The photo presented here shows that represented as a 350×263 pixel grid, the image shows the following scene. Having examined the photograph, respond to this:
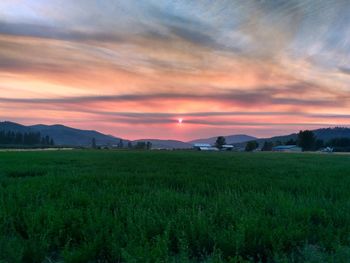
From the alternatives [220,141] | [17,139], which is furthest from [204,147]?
[17,139]

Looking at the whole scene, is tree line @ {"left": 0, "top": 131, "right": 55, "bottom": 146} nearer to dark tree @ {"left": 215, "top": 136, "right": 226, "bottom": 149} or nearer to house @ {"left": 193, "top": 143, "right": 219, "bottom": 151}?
house @ {"left": 193, "top": 143, "right": 219, "bottom": 151}

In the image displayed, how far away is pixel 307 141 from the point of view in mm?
153250

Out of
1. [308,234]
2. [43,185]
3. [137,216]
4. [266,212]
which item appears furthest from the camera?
[43,185]

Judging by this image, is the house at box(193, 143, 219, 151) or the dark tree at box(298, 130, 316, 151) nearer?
the house at box(193, 143, 219, 151)

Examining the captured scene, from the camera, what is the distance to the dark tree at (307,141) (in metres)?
153

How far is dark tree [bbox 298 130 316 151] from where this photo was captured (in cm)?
15262

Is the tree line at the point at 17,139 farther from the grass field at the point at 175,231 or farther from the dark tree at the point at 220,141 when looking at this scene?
the grass field at the point at 175,231

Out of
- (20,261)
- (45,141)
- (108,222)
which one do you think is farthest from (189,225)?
(45,141)

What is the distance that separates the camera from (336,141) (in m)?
153

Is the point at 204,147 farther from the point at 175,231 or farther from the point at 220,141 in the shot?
the point at 175,231

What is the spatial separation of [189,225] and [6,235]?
3192 millimetres

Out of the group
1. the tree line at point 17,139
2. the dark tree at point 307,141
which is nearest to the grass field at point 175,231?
the dark tree at point 307,141

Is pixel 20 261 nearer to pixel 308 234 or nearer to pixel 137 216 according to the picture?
pixel 137 216

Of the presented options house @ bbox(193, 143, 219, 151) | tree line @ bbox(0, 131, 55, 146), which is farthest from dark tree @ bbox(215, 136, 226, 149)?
tree line @ bbox(0, 131, 55, 146)
